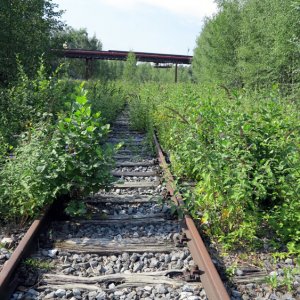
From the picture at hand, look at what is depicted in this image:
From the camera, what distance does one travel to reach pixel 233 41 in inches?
1160

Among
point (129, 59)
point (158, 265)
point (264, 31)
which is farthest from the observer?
point (129, 59)

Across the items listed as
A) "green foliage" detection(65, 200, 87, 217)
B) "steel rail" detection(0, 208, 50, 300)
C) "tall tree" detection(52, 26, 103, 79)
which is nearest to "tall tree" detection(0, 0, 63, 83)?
"tall tree" detection(52, 26, 103, 79)

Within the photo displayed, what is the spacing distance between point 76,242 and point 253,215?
1.69m

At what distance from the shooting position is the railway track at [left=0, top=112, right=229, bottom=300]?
256cm

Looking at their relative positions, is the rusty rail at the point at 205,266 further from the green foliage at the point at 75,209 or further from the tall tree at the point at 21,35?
the tall tree at the point at 21,35

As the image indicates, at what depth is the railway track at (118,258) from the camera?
2564mm

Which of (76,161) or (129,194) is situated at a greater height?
(76,161)

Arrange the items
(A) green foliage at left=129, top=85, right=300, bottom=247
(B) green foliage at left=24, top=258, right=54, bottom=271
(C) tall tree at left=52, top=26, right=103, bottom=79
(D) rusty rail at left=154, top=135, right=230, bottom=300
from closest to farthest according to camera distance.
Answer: (D) rusty rail at left=154, top=135, right=230, bottom=300 < (B) green foliage at left=24, top=258, right=54, bottom=271 < (A) green foliage at left=129, top=85, right=300, bottom=247 < (C) tall tree at left=52, top=26, right=103, bottom=79

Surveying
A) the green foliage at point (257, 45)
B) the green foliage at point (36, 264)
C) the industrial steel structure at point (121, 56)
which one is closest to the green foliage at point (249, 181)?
the green foliage at point (36, 264)

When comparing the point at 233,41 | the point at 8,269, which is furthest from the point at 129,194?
the point at 233,41

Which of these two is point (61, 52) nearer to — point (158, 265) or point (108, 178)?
point (108, 178)

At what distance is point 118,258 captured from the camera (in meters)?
3.12

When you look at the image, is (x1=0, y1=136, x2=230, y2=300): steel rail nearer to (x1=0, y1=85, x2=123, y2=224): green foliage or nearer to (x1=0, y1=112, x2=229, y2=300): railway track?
(x1=0, y1=112, x2=229, y2=300): railway track

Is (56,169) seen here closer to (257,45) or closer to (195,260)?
(195,260)
